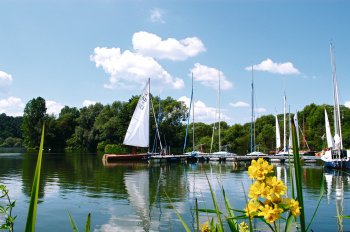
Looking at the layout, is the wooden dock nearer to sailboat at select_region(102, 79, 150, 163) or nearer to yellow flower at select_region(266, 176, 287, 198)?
sailboat at select_region(102, 79, 150, 163)

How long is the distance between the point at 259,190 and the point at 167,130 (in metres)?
77.6

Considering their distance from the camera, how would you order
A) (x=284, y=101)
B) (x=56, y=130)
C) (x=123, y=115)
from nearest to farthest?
(x=284, y=101), (x=123, y=115), (x=56, y=130)

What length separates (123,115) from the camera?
8100cm

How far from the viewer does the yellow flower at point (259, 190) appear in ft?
4.67

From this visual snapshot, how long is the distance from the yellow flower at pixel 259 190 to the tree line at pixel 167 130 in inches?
2538

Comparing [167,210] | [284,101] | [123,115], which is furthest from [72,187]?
[123,115]

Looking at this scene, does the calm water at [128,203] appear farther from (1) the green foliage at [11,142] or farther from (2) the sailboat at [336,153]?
(1) the green foliage at [11,142]

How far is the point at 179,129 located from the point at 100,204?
64933mm

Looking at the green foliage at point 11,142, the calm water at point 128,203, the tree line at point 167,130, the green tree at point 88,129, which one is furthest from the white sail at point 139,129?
the green foliage at point 11,142

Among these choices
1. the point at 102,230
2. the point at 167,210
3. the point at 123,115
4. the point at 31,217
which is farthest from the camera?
the point at 123,115

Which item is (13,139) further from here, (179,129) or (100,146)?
(179,129)

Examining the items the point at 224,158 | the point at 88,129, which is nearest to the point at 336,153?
the point at 224,158

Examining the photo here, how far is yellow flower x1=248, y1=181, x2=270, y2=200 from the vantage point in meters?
1.42

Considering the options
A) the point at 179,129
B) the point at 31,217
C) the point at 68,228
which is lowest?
the point at 68,228
